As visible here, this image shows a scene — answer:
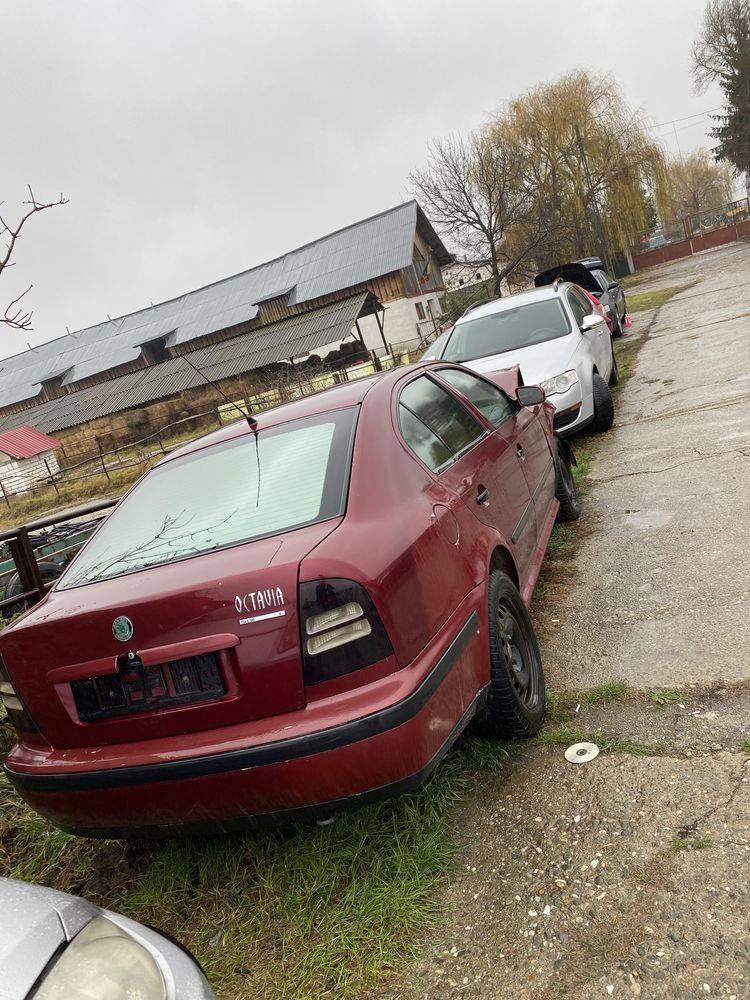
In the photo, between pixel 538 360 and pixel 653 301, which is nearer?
pixel 538 360

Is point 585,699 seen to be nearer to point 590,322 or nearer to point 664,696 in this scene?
point 664,696

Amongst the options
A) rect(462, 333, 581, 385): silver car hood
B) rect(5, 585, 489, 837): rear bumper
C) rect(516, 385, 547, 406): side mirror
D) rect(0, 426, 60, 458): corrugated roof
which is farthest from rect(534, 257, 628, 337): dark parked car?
rect(0, 426, 60, 458): corrugated roof

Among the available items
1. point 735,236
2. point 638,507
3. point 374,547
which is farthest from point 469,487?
point 735,236

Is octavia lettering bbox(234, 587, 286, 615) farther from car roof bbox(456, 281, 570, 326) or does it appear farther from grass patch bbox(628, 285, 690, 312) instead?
grass patch bbox(628, 285, 690, 312)

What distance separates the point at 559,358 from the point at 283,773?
→ 607cm

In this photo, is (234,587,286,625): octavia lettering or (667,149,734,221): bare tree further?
(667,149,734,221): bare tree

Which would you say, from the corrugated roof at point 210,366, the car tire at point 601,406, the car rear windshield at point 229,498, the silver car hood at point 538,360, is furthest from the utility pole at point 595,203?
the car rear windshield at point 229,498

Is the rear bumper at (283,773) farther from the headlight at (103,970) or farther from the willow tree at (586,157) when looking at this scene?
the willow tree at (586,157)

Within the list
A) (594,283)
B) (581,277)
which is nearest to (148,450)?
(581,277)

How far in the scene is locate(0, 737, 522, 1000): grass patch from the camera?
219 centimetres

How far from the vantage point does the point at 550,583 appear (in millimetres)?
4531

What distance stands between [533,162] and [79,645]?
3694 cm

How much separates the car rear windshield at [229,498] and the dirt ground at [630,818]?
50.9 inches

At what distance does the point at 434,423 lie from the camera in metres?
3.32
